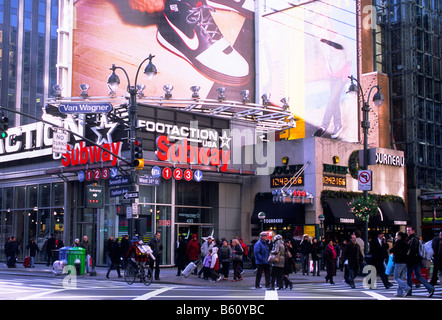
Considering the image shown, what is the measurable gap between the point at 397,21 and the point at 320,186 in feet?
64.9

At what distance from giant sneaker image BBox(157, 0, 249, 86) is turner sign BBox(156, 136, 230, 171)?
664 inches

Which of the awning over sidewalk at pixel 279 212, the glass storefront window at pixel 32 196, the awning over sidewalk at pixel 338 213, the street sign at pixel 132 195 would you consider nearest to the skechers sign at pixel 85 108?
the street sign at pixel 132 195

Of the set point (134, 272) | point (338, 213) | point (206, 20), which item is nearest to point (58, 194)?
point (338, 213)

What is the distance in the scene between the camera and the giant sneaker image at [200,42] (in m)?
50.7

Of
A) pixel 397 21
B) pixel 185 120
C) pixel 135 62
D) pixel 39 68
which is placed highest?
pixel 39 68

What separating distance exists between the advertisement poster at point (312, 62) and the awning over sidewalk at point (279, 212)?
1445 centimetres

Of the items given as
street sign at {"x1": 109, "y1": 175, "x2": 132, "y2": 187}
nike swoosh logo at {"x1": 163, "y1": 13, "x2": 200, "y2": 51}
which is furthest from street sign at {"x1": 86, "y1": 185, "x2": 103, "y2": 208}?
nike swoosh logo at {"x1": 163, "y1": 13, "x2": 200, "y2": 51}

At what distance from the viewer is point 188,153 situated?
1387 inches

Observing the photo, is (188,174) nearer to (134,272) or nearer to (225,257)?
(225,257)

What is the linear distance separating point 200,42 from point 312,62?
9782mm

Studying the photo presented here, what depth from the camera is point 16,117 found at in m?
92.7

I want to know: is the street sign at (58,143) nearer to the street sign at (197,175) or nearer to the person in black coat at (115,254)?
the person in black coat at (115,254)
